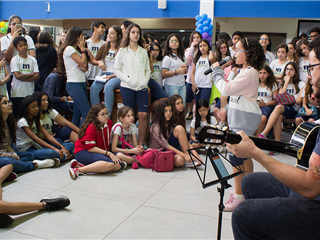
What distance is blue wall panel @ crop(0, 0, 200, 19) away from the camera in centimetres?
830

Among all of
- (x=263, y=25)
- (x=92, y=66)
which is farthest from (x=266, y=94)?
(x=263, y=25)

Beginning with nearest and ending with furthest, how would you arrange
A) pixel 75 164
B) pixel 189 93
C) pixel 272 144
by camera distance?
1. pixel 272 144
2. pixel 75 164
3. pixel 189 93

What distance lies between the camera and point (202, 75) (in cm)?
487

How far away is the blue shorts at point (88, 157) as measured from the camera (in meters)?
3.40

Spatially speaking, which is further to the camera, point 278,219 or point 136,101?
point 136,101

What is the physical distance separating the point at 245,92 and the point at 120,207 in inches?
53.7

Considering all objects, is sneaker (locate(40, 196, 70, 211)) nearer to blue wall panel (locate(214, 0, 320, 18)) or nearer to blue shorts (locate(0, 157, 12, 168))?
blue shorts (locate(0, 157, 12, 168))

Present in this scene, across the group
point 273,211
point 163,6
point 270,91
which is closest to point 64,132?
point 270,91

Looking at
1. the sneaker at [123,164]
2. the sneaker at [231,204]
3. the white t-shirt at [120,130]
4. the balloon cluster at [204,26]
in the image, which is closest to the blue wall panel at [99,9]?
the balloon cluster at [204,26]

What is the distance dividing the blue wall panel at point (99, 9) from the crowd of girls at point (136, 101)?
3.27m

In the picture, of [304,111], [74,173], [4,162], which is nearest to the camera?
[4,162]

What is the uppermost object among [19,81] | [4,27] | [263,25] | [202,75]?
[263,25]

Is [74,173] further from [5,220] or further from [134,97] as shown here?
[134,97]

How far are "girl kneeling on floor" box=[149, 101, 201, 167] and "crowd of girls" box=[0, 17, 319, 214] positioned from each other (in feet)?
0.04
